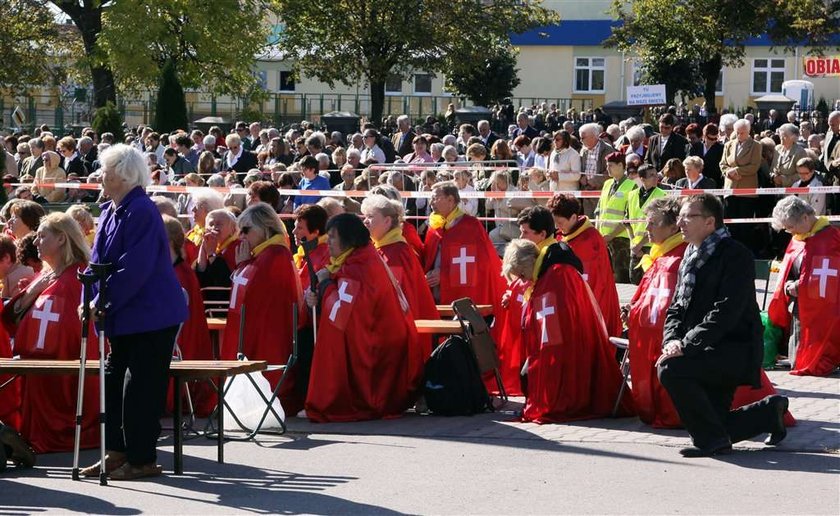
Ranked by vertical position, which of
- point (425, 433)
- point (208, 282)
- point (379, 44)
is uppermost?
point (379, 44)

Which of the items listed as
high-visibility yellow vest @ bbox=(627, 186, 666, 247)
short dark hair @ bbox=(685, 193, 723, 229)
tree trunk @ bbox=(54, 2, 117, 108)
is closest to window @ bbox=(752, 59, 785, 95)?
tree trunk @ bbox=(54, 2, 117, 108)

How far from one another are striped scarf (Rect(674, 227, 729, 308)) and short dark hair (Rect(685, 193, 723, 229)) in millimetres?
64

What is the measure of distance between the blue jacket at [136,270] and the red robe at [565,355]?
3.09 metres

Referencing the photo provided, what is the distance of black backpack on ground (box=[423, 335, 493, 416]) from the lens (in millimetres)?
10555

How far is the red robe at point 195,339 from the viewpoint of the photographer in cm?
1089

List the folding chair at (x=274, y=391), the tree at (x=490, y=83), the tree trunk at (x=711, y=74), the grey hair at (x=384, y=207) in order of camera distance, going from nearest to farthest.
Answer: the folding chair at (x=274, y=391)
the grey hair at (x=384, y=207)
the tree trunk at (x=711, y=74)
the tree at (x=490, y=83)

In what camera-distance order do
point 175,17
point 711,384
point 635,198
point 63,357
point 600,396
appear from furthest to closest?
1. point 175,17
2. point 635,198
3. point 600,396
4. point 63,357
5. point 711,384

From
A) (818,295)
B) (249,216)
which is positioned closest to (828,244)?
(818,295)

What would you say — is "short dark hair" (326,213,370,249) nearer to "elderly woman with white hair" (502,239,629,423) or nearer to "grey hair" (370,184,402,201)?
"elderly woman with white hair" (502,239,629,423)

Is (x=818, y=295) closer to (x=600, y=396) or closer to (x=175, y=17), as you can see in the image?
(x=600, y=396)

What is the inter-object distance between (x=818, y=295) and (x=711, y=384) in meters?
4.01

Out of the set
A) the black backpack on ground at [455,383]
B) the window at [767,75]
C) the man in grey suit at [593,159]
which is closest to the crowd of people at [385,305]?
the black backpack on ground at [455,383]

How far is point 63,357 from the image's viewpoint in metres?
9.40

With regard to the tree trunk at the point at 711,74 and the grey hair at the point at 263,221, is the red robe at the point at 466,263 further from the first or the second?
the tree trunk at the point at 711,74
